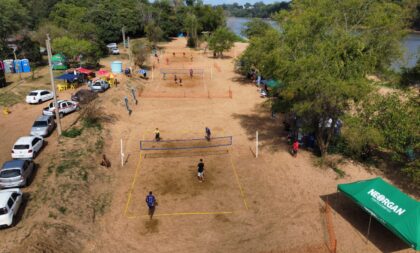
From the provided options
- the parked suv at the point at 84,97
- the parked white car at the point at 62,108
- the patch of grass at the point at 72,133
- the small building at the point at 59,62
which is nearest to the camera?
the patch of grass at the point at 72,133

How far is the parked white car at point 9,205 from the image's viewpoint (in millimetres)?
16547

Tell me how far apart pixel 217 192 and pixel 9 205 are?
39.4ft

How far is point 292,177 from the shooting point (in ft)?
78.8

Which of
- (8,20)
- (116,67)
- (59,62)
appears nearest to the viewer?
(116,67)

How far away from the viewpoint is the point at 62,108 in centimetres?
3225

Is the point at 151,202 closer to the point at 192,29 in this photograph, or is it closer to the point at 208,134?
the point at 208,134

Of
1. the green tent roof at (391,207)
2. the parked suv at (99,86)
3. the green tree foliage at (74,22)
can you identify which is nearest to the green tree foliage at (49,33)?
the green tree foliage at (74,22)

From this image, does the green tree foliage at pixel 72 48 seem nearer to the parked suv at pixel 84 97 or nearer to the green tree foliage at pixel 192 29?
the parked suv at pixel 84 97

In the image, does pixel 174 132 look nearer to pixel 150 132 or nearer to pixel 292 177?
pixel 150 132

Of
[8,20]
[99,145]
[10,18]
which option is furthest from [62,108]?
[10,18]

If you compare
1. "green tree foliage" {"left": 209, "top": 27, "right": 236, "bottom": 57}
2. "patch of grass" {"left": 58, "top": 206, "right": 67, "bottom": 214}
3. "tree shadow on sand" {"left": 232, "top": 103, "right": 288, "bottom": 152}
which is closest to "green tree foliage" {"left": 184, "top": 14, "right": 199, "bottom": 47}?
"green tree foliage" {"left": 209, "top": 27, "right": 236, "bottom": 57}

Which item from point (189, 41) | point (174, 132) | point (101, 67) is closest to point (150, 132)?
point (174, 132)

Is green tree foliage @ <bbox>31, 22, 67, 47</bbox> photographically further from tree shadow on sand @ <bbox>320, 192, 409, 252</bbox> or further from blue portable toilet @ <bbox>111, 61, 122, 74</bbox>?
tree shadow on sand @ <bbox>320, 192, 409, 252</bbox>

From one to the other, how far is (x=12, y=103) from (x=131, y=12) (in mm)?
67197
